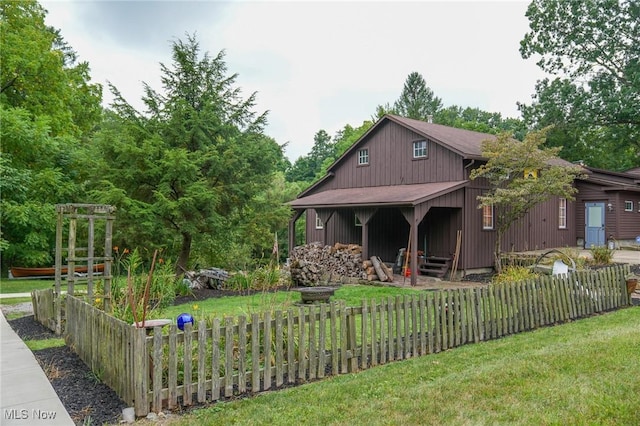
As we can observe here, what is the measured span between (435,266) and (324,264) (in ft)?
13.3

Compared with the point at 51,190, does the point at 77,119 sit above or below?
above

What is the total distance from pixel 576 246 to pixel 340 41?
15.2 metres

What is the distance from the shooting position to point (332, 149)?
205 ft

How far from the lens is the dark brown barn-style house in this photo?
15922 millimetres

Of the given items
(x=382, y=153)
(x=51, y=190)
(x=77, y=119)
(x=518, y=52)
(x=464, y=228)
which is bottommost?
(x=464, y=228)

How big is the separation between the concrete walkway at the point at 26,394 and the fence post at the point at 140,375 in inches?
21.9

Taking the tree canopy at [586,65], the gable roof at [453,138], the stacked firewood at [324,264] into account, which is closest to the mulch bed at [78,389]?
the stacked firewood at [324,264]

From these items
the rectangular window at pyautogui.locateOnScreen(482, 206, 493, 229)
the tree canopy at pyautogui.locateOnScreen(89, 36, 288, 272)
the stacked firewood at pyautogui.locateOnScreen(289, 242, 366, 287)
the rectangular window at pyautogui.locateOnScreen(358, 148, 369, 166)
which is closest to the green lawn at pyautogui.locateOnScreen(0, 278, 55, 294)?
the tree canopy at pyautogui.locateOnScreen(89, 36, 288, 272)

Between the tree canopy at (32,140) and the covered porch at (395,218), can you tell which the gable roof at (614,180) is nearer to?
the covered porch at (395,218)

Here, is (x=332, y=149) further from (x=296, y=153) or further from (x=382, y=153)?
(x=382, y=153)

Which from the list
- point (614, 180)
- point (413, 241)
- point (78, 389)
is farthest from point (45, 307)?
point (614, 180)

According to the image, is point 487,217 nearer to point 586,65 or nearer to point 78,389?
point 78,389

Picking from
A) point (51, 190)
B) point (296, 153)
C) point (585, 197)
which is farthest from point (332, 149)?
point (51, 190)

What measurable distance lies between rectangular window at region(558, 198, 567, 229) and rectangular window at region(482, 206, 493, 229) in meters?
6.17
